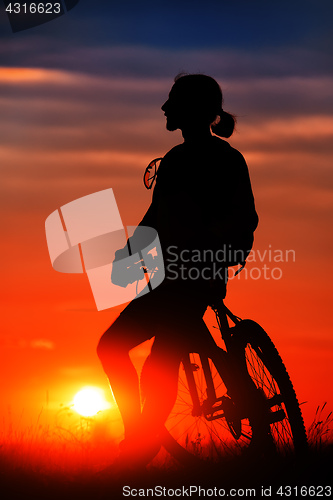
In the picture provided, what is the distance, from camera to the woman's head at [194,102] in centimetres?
521

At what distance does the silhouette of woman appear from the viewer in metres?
5.14

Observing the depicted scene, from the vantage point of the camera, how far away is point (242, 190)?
5.24 metres

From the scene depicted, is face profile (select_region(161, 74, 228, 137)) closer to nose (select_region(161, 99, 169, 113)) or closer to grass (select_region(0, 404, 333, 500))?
nose (select_region(161, 99, 169, 113))

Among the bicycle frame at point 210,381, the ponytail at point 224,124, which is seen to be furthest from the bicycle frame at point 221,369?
the ponytail at point 224,124

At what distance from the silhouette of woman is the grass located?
31 centimetres

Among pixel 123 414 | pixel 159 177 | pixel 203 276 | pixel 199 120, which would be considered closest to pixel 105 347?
pixel 123 414

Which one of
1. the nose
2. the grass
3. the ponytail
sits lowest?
the grass

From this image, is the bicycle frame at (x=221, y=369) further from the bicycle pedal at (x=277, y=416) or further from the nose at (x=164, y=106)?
the nose at (x=164, y=106)

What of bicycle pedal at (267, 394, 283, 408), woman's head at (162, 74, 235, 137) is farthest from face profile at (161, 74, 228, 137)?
bicycle pedal at (267, 394, 283, 408)

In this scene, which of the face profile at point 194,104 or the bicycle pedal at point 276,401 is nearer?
the face profile at point 194,104

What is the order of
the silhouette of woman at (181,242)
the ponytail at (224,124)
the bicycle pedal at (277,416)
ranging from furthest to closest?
the bicycle pedal at (277,416), the ponytail at (224,124), the silhouette of woman at (181,242)

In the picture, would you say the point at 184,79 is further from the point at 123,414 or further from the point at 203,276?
the point at 123,414

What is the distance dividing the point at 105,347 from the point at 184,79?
1.89 metres

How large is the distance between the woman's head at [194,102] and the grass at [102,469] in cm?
239
